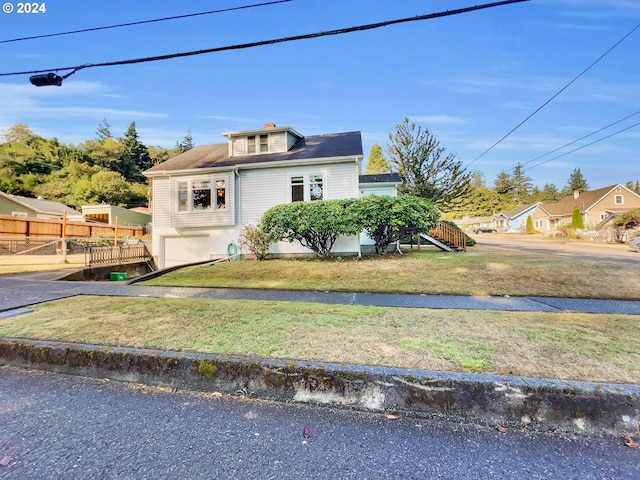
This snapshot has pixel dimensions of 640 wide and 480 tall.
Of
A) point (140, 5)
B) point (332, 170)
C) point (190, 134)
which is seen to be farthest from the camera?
point (190, 134)

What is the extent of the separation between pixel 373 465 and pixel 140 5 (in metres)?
8.94

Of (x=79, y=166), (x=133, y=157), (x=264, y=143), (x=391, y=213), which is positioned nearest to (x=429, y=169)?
(x=264, y=143)

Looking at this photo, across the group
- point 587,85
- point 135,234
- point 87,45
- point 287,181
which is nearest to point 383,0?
point 87,45

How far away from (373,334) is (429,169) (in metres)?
25.6

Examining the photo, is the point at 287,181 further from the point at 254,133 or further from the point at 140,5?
the point at 140,5

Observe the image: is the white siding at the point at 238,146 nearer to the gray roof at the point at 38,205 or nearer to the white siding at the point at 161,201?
the white siding at the point at 161,201

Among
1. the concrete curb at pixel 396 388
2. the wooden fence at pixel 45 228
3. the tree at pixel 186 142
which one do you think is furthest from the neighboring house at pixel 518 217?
the tree at pixel 186 142

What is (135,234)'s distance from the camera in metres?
30.5

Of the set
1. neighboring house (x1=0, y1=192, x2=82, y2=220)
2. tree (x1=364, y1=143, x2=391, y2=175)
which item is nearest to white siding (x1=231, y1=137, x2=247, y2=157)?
tree (x1=364, y1=143, x2=391, y2=175)

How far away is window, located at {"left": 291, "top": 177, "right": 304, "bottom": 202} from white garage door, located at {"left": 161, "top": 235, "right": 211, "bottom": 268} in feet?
16.6

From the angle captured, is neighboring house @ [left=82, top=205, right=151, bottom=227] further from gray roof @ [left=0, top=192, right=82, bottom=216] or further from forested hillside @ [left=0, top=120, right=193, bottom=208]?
forested hillside @ [left=0, top=120, right=193, bottom=208]

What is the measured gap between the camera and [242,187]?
48.1 ft

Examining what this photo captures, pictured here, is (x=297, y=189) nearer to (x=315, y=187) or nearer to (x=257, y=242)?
(x=315, y=187)

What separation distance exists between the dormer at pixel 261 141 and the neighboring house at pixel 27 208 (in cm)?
2425
